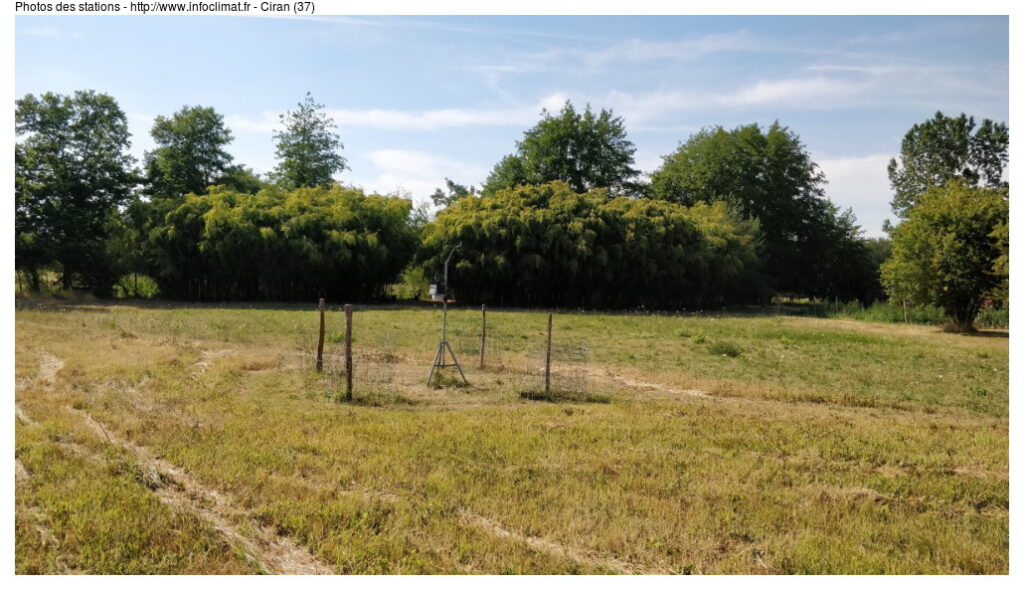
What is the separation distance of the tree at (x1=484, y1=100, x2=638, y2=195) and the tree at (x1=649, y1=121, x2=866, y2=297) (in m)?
4.32

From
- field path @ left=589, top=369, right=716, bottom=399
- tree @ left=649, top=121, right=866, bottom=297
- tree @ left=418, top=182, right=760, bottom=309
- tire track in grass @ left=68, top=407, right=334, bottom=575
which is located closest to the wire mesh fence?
tire track in grass @ left=68, top=407, right=334, bottom=575

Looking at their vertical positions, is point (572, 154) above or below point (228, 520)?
above

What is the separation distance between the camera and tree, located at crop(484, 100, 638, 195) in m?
47.2

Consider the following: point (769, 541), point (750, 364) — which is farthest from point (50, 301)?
point (769, 541)

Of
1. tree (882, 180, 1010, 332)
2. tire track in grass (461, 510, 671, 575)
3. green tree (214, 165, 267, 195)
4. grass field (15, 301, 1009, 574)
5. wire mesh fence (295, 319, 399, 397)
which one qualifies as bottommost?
tire track in grass (461, 510, 671, 575)

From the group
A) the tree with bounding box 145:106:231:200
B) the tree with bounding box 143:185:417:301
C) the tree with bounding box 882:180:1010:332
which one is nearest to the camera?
the tree with bounding box 882:180:1010:332

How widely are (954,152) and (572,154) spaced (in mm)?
25320

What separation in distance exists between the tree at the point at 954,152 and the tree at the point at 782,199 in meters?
6.22

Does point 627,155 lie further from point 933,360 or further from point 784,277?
point 933,360

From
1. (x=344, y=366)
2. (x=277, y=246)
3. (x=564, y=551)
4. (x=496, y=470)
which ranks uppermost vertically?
(x=277, y=246)

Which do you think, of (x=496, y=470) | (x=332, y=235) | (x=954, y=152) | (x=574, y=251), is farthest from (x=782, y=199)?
(x=496, y=470)

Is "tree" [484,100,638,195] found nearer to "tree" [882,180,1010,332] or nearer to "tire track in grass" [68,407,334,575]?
"tree" [882,180,1010,332]

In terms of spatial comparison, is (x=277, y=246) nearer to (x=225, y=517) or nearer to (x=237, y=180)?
(x=237, y=180)

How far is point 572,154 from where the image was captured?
156 feet
